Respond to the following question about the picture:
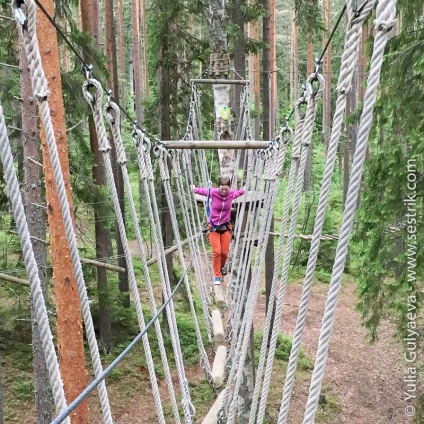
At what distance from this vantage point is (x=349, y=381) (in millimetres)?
6027

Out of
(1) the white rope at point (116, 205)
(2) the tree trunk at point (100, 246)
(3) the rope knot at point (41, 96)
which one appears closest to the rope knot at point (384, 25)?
(3) the rope knot at point (41, 96)

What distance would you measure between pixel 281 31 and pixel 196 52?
16.8 metres

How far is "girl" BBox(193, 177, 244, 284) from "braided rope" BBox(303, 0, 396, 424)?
2700 mm

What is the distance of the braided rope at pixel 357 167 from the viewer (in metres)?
0.86

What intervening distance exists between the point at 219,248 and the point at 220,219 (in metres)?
0.25

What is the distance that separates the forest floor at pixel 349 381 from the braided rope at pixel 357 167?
12.4 feet

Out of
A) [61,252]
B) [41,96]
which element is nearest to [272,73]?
[61,252]

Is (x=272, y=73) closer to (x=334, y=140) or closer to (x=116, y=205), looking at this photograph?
(x=116, y=205)

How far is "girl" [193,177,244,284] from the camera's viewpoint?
144 inches

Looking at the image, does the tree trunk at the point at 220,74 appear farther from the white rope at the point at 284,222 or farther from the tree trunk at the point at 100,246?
the white rope at the point at 284,222

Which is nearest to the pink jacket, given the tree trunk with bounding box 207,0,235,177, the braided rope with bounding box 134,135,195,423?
the tree trunk with bounding box 207,0,235,177

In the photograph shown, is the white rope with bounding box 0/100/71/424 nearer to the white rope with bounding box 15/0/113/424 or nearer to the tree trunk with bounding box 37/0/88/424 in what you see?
the white rope with bounding box 15/0/113/424

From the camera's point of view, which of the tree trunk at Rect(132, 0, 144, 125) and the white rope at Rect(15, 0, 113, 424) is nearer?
the white rope at Rect(15, 0, 113, 424)

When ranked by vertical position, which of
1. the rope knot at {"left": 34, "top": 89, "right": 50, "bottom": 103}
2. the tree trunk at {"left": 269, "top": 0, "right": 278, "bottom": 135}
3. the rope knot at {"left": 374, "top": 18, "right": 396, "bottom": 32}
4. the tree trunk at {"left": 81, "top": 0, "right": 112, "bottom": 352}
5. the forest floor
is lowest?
the forest floor
